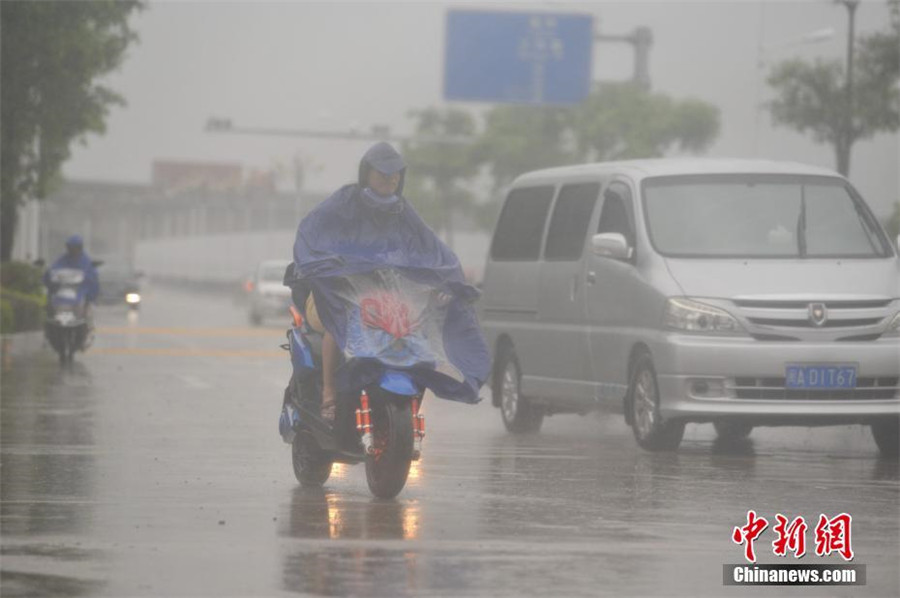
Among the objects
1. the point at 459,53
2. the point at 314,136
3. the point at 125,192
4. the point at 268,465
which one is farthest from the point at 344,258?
the point at 125,192

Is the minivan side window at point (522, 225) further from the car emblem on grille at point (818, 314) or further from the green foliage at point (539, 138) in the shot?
the green foliage at point (539, 138)

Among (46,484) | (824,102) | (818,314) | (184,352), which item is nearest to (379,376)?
(46,484)

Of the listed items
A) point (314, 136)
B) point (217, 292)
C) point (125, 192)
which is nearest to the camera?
point (314, 136)

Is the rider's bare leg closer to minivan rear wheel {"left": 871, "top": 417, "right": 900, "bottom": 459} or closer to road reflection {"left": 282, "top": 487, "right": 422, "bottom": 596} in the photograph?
road reflection {"left": 282, "top": 487, "right": 422, "bottom": 596}

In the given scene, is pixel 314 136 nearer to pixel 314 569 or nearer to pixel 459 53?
pixel 459 53

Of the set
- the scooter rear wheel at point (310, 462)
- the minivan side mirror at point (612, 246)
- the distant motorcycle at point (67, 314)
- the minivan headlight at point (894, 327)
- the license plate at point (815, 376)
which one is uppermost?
the minivan side mirror at point (612, 246)

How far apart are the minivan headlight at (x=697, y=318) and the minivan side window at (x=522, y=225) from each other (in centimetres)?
268

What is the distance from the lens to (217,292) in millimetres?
85938

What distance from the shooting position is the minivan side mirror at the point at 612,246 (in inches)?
566

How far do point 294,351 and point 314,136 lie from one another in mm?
50909

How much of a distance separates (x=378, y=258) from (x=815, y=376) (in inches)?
153

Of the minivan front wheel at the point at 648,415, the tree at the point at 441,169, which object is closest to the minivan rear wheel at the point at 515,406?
the minivan front wheel at the point at 648,415

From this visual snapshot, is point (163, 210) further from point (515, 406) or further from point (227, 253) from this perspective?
point (515, 406)

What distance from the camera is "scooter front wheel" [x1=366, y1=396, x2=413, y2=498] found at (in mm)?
10383
